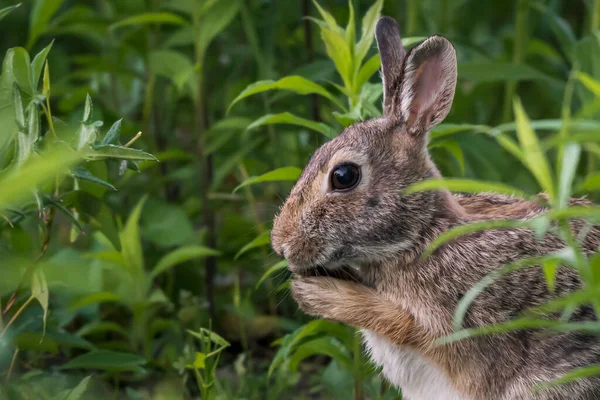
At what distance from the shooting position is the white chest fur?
321 cm

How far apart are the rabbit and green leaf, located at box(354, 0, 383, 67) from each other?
0.25 meters

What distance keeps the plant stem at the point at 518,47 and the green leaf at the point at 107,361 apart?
2.78 metres

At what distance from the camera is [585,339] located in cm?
300

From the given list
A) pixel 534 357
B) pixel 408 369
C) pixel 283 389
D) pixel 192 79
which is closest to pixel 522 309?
pixel 534 357

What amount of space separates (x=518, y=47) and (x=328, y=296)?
2691mm

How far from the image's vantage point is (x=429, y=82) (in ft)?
10.5

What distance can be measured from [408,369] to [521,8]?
9.08 feet

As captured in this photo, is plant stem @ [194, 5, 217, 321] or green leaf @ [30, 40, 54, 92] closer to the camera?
green leaf @ [30, 40, 54, 92]

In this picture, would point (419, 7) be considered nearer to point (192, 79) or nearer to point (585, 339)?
point (192, 79)

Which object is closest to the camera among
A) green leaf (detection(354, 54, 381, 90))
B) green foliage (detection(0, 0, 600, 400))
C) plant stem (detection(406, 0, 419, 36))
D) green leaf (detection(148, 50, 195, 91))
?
green foliage (detection(0, 0, 600, 400))

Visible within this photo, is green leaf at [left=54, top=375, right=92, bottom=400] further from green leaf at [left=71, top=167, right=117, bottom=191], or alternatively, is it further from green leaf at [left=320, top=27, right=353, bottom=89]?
green leaf at [left=320, top=27, right=353, bottom=89]

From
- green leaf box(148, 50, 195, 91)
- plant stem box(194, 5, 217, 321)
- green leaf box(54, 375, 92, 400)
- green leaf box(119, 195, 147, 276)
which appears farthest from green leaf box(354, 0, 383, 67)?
green leaf box(54, 375, 92, 400)

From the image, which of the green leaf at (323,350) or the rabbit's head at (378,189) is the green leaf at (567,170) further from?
the green leaf at (323,350)

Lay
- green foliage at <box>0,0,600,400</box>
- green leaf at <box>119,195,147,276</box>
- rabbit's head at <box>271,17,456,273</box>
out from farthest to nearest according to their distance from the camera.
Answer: green leaf at <box>119,195,147,276</box> < green foliage at <box>0,0,600,400</box> < rabbit's head at <box>271,17,456,273</box>
